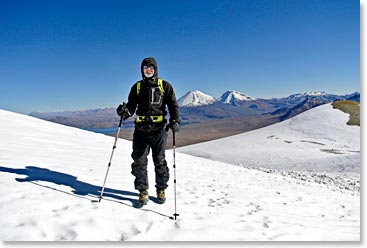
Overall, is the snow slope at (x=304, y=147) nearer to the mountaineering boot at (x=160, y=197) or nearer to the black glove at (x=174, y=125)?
the mountaineering boot at (x=160, y=197)

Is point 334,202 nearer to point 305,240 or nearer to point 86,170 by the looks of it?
point 305,240

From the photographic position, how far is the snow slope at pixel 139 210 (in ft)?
18.7

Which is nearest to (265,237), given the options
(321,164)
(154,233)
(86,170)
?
(154,233)

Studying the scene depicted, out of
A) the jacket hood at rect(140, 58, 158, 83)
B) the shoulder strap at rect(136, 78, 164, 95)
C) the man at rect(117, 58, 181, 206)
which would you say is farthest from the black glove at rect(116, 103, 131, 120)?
the jacket hood at rect(140, 58, 158, 83)

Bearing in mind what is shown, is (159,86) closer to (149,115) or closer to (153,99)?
(153,99)

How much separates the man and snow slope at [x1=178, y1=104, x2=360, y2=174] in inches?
752

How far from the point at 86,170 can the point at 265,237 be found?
7039 mm

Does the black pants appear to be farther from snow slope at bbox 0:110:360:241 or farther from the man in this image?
snow slope at bbox 0:110:360:241

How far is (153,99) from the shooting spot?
7031 mm

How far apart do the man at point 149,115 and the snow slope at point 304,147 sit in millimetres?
19093

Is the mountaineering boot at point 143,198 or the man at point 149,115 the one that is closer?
the man at point 149,115

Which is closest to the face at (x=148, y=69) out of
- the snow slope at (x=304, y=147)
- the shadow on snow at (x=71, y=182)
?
the shadow on snow at (x=71, y=182)

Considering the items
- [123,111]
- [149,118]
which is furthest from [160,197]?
[123,111]

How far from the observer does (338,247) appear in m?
5.95
